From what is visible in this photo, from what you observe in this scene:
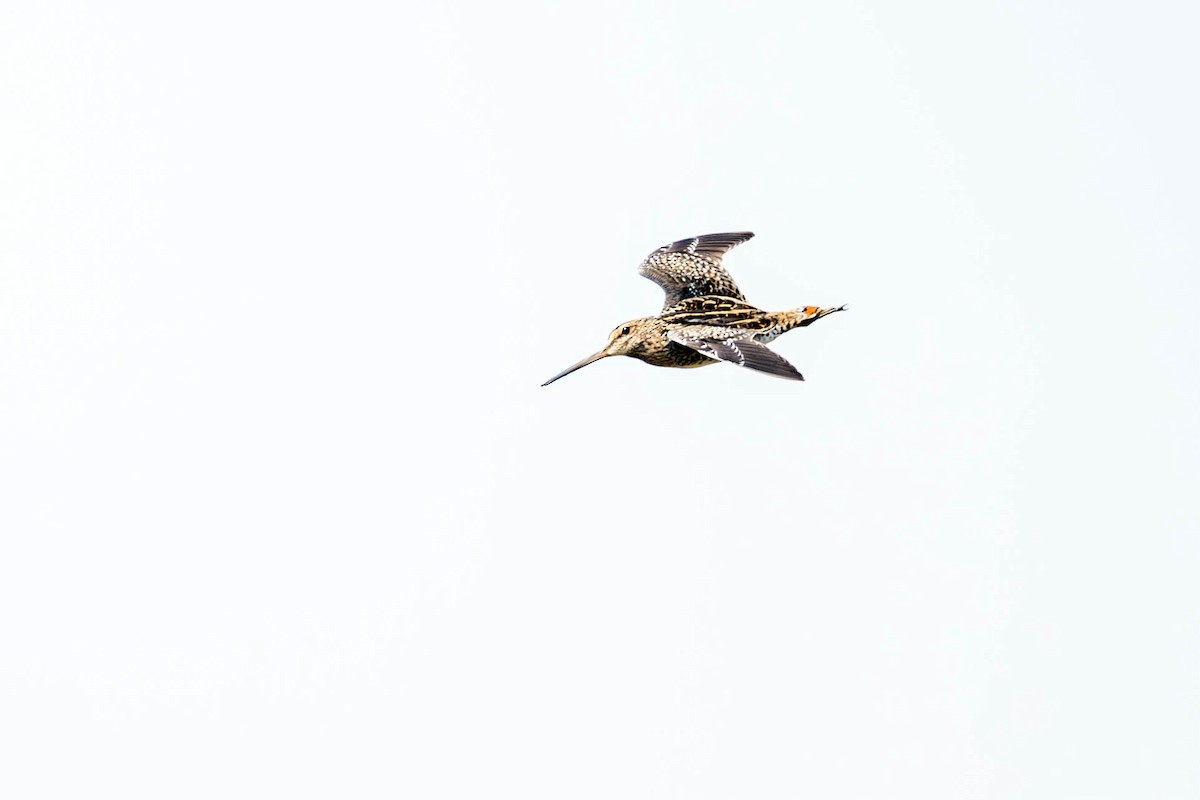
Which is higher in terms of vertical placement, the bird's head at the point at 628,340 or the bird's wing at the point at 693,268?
the bird's wing at the point at 693,268

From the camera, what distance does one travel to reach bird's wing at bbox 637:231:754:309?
43.5 meters

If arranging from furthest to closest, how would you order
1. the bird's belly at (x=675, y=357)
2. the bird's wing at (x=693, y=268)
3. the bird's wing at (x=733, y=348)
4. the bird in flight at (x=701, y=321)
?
the bird's wing at (x=693, y=268) < the bird's belly at (x=675, y=357) < the bird in flight at (x=701, y=321) < the bird's wing at (x=733, y=348)

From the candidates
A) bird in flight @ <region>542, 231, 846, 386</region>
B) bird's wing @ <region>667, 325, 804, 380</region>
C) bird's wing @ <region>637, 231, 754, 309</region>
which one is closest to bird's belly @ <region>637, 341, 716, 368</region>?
bird in flight @ <region>542, 231, 846, 386</region>

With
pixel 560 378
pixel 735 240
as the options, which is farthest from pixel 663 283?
pixel 560 378

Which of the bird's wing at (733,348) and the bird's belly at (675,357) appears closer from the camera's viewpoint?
the bird's wing at (733,348)

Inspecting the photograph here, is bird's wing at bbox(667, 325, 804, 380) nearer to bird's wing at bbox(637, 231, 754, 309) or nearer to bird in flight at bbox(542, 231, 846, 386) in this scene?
bird in flight at bbox(542, 231, 846, 386)

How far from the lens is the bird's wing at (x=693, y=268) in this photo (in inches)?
1711

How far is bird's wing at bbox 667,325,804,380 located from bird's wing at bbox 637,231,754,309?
145 inches

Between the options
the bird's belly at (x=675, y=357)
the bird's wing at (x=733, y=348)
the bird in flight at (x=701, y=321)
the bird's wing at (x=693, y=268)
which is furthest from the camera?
the bird's wing at (x=693, y=268)

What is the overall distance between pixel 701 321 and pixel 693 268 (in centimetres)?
394

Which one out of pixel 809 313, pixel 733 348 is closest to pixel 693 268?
pixel 809 313

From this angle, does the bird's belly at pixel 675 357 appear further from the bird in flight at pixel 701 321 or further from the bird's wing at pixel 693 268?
the bird's wing at pixel 693 268

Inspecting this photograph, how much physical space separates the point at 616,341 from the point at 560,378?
1.35m

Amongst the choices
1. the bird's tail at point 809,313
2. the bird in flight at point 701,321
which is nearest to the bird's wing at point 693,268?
the bird in flight at point 701,321
